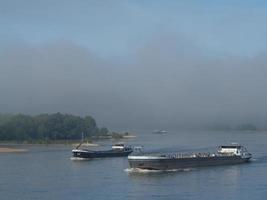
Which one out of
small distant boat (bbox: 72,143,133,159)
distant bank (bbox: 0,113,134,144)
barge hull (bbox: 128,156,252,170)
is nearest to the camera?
barge hull (bbox: 128,156,252,170)

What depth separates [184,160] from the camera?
61844 millimetres

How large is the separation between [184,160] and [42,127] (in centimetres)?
9208

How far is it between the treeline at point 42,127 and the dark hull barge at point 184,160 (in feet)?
262

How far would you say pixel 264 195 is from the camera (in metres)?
40.4

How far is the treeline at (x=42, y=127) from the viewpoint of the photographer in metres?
144

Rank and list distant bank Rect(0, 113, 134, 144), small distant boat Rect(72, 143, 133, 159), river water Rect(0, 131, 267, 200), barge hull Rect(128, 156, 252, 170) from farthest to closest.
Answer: distant bank Rect(0, 113, 134, 144) → small distant boat Rect(72, 143, 133, 159) → barge hull Rect(128, 156, 252, 170) → river water Rect(0, 131, 267, 200)

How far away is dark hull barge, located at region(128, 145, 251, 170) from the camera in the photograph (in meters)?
59.0

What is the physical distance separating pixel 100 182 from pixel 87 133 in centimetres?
11820

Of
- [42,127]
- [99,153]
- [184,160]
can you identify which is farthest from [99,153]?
[42,127]

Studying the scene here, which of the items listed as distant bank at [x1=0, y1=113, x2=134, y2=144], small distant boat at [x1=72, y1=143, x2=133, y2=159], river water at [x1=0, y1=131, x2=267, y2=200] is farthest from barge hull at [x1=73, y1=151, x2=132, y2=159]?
distant bank at [x1=0, y1=113, x2=134, y2=144]

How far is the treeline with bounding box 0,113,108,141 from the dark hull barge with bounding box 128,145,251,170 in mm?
79714

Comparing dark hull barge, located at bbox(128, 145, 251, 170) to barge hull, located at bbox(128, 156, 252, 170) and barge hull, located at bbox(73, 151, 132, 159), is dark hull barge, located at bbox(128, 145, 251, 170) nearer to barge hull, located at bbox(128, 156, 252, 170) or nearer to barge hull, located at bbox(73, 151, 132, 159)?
barge hull, located at bbox(128, 156, 252, 170)

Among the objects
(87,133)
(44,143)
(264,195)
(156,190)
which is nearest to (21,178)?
(156,190)

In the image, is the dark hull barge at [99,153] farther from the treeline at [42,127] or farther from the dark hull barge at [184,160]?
the treeline at [42,127]
